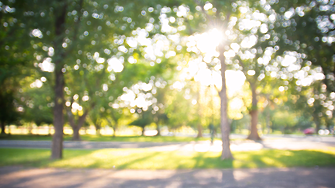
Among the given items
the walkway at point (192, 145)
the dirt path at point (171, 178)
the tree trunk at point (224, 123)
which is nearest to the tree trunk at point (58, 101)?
the dirt path at point (171, 178)

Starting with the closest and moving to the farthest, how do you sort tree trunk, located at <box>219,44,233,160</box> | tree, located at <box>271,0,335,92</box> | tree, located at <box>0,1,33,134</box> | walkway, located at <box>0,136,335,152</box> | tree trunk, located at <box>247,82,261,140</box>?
tree, located at <box>0,1,33,134</box> < tree trunk, located at <box>219,44,233,160</box> < tree, located at <box>271,0,335,92</box> < walkway, located at <box>0,136,335,152</box> < tree trunk, located at <box>247,82,261,140</box>

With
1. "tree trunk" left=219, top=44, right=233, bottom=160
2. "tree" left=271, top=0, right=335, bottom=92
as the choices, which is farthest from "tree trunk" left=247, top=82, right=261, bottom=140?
"tree trunk" left=219, top=44, right=233, bottom=160

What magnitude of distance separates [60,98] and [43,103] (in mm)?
26245

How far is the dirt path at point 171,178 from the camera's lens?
7.14 m

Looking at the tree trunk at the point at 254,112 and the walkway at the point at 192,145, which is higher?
the tree trunk at the point at 254,112

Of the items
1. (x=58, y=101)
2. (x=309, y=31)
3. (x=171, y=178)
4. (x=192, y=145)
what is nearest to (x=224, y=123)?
(x=171, y=178)

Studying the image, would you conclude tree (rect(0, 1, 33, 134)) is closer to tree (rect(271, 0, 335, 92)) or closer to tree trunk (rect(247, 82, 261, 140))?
tree (rect(271, 0, 335, 92))

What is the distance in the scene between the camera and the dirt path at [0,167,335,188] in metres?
7.14

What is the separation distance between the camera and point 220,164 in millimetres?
10648

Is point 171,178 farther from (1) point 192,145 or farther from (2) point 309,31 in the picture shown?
(1) point 192,145

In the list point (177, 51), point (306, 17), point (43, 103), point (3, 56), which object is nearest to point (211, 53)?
point (177, 51)

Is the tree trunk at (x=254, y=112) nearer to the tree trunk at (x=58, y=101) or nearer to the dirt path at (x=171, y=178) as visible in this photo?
the dirt path at (x=171, y=178)

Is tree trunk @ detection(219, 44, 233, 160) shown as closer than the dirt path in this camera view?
No

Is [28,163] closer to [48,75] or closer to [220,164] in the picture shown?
[48,75]
